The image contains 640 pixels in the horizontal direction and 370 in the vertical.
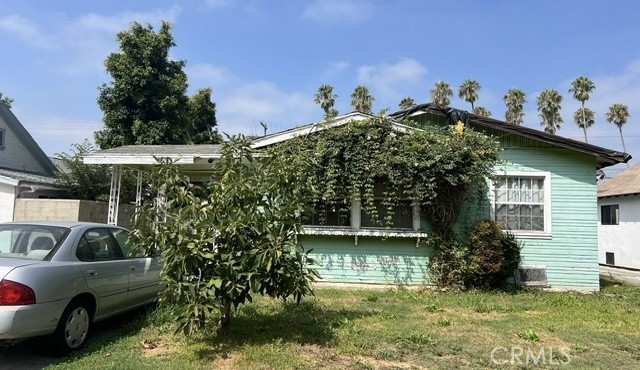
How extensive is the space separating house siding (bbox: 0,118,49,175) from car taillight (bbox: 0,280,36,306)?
1773 centimetres

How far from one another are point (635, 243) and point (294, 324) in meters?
17.2

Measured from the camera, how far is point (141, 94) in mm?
17969

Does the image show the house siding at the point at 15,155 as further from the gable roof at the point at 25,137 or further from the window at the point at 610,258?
the window at the point at 610,258

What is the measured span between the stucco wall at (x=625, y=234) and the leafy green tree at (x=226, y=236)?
1735 centimetres

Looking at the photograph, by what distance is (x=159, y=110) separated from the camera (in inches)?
720

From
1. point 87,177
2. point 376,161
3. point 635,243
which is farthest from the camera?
point 635,243

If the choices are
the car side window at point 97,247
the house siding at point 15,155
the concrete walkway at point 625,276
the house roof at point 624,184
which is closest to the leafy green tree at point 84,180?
the house siding at point 15,155

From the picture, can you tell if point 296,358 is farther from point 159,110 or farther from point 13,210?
point 159,110

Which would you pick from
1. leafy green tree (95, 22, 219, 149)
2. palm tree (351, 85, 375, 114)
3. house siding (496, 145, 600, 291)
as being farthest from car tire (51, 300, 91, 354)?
palm tree (351, 85, 375, 114)

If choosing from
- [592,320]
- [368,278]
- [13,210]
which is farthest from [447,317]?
[13,210]

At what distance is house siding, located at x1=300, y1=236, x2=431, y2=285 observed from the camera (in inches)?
388

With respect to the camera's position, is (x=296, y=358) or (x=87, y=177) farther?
(x=87, y=177)

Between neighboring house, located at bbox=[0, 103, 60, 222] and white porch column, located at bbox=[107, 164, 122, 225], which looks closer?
white porch column, located at bbox=[107, 164, 122, 225]

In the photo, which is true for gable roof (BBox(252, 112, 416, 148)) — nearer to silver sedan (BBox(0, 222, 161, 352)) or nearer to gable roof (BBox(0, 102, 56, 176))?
silver sedan (BBox(0, 222, 161, 352))
